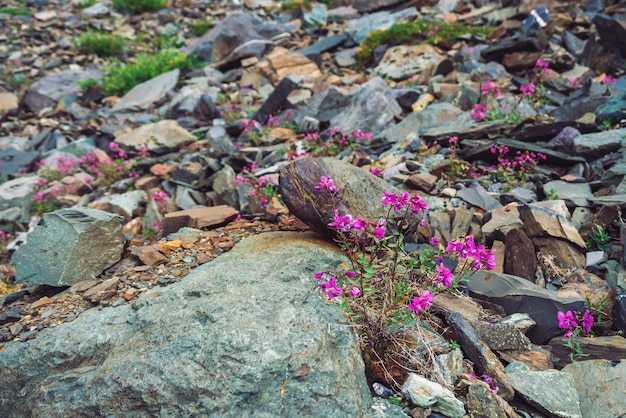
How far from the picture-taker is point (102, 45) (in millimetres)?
15930

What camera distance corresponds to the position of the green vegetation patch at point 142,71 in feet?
42.9

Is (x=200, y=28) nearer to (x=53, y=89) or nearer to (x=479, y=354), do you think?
(x=53, y=89)

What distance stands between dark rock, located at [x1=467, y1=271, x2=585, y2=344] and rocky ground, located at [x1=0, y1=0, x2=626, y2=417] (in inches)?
0.6

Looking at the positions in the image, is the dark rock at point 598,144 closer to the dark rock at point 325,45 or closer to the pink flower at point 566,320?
the pink flower at point 566,320

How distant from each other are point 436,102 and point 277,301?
248 inches

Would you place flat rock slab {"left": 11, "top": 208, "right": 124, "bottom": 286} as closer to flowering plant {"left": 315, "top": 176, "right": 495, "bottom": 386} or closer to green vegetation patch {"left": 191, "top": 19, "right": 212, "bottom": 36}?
flowering plant {"left": 315, "top": 176, "right": 495, "bottom": 386}

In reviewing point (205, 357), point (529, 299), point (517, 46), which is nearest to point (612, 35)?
point (517, 46)

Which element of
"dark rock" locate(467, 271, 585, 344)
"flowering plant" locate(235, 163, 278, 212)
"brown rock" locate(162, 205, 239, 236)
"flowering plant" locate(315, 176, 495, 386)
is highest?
"flowering plant" locate(315, 176, 495, 386)

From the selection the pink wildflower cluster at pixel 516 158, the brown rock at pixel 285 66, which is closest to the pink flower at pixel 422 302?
the pink wildflower cluster at pixel 516 158

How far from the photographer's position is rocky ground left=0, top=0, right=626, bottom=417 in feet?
8.91

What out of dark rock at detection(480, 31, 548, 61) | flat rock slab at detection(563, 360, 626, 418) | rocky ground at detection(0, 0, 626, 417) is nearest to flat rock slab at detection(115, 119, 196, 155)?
rocky ground at detection(0, 0, 626, 417)

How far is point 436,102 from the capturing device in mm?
8289

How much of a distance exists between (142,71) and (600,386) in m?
13.5

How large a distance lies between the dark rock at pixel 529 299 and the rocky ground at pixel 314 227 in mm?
14
